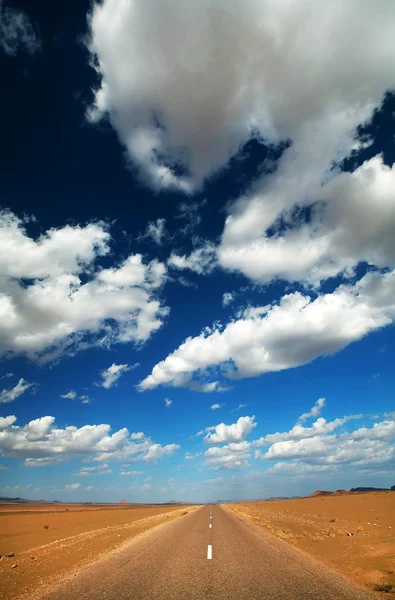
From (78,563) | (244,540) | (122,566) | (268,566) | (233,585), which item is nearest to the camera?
(233,585)

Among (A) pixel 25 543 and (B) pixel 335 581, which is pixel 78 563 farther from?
(A) pixel 25 543

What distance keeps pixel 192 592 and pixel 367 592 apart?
443cm

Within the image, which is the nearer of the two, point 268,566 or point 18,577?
point 268,566

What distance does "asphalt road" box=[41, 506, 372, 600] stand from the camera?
816 centimetres

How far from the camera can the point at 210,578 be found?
972 centimetres

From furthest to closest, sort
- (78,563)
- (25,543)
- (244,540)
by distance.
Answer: (25,543) < (244,540) < (78,563)

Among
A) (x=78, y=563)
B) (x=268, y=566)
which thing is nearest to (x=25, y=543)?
(x=78, y=563)

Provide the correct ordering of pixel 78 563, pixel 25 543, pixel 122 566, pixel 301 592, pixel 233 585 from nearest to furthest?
pixel 301 592 → pixel 233 585 → pixel 122 566 → pixel 78 563 → pixel 25 543

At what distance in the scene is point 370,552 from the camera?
13992mm

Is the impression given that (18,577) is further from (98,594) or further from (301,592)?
(301,592)

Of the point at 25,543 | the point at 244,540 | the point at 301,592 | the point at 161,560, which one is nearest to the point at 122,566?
the point at 161,560

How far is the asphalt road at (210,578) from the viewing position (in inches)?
321

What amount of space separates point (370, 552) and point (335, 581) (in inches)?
263

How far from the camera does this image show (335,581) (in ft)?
30.0
